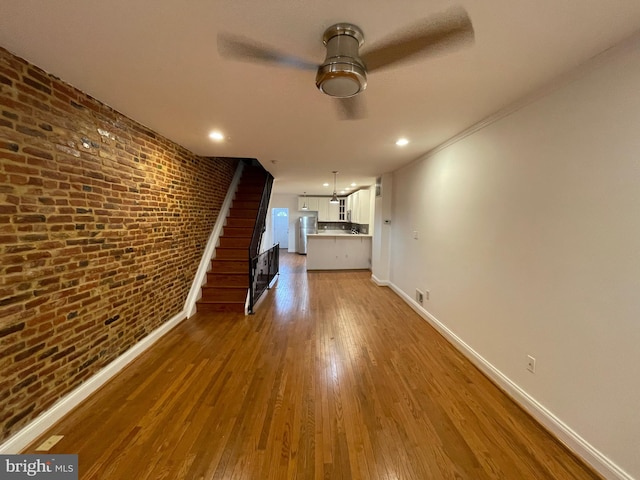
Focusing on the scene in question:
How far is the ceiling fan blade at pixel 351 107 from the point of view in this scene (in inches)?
70.1

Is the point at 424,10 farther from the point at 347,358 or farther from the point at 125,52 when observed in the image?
the point at 347,358

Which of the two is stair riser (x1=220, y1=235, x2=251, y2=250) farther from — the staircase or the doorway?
the doorway

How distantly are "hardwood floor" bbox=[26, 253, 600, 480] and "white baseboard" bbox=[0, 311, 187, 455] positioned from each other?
0.19 feet

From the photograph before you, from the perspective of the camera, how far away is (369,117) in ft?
7.55

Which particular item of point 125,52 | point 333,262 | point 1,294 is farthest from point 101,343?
point 333,262

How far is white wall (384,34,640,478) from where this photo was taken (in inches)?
52.4

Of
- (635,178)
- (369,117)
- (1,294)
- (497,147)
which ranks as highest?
(369,117)

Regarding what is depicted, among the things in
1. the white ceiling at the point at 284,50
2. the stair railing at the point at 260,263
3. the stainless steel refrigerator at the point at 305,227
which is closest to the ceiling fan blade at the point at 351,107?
the white ceiling at the point at 284,50

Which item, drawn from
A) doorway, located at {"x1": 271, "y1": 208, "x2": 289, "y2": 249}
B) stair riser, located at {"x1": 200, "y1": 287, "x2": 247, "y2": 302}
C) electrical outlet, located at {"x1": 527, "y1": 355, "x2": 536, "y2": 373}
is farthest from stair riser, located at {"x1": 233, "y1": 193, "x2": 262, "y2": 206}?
electrical outlet, located at {"x1": 527, "y1": 355, "x2": 536, "y2": 373}

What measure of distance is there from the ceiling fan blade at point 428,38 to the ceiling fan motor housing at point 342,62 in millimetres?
151

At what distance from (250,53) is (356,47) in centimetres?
53

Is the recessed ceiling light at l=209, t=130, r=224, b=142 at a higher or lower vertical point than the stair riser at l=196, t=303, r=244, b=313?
higher

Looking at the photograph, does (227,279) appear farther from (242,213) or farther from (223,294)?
(242,213)

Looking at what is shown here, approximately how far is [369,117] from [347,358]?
238 cm
